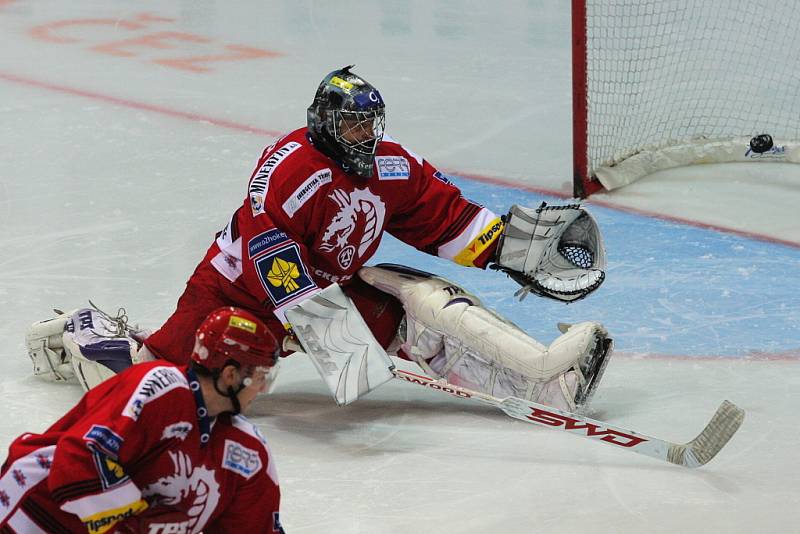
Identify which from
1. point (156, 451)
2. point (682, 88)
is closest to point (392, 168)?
point (156, 451)

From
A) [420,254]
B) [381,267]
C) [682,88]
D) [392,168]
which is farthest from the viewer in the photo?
[682,88]

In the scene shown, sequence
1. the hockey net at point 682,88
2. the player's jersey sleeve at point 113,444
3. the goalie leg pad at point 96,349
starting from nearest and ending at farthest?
the player's jersey sleeve at point 113,444 < the goalie leg pad at point 96,349 < the hockey net at point 682,88

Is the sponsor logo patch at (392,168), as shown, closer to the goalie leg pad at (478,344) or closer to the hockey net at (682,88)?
the goalie leg pad at (478,344)

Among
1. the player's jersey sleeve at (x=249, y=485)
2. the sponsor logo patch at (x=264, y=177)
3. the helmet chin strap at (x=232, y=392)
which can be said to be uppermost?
the sponsor logo patch at (x=264, y=177)

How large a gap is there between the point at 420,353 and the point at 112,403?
5.19ft

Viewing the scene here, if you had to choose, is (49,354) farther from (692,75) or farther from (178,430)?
(692,75)

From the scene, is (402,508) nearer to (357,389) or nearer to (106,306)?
(357,389)

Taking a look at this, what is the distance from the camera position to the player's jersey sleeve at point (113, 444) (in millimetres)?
2098

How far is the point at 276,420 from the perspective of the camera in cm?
360

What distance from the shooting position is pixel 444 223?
149 inches

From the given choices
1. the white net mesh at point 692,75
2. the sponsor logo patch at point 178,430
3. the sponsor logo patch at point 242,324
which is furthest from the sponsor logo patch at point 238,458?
the white net mesh at point 692,75

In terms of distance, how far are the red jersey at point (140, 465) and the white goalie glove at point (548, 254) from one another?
159 cm

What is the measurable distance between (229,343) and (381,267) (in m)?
1.58

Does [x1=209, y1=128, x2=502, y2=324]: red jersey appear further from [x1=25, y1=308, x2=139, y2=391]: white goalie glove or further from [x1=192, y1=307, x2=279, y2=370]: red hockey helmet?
[x1=192, y1=307, x2=279, y2=370]: red hockey helmet
